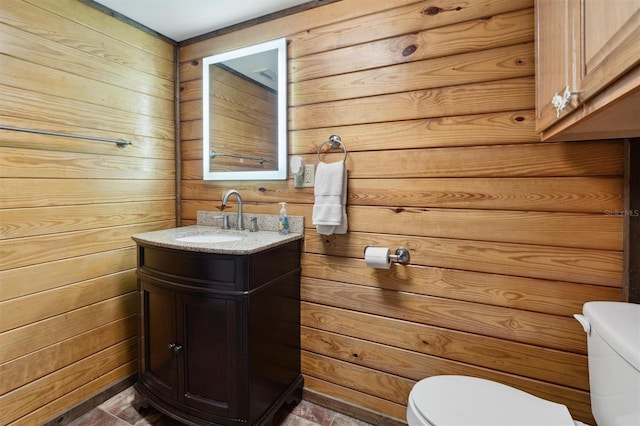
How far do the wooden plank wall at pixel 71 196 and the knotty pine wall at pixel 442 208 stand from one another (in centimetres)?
87

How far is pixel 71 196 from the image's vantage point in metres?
1.58

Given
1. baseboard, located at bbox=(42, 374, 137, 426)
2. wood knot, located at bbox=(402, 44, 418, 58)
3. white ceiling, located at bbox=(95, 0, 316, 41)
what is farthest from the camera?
white ceiling, located at bbox=(95, 0, 316, 41)

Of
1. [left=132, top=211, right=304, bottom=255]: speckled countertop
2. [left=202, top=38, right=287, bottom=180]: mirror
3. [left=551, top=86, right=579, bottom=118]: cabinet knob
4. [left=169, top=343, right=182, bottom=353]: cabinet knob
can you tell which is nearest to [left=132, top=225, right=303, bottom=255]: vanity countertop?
[left=132, top=211, right=304, bottom=255]: speckled countertop

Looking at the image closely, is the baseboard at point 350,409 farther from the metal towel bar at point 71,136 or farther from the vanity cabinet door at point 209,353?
the metal towel bar at point 71,136

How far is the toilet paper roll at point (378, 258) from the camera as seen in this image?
1.42m

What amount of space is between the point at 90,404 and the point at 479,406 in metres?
1.83

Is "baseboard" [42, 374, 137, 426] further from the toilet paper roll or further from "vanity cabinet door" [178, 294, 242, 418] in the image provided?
the toilet paper roll

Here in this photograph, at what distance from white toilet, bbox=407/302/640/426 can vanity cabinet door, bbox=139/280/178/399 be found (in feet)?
3.49

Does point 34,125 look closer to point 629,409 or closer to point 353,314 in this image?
point 353,314

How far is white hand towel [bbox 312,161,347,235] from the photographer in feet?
4.90

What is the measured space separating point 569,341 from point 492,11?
1.32m

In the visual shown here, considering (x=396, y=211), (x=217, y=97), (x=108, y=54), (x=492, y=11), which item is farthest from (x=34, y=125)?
(x=492, y=11)

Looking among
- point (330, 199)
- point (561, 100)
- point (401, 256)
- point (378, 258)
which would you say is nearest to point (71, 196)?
point (330, 199)

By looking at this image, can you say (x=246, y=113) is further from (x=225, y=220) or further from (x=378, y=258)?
(x=378, y=258)
